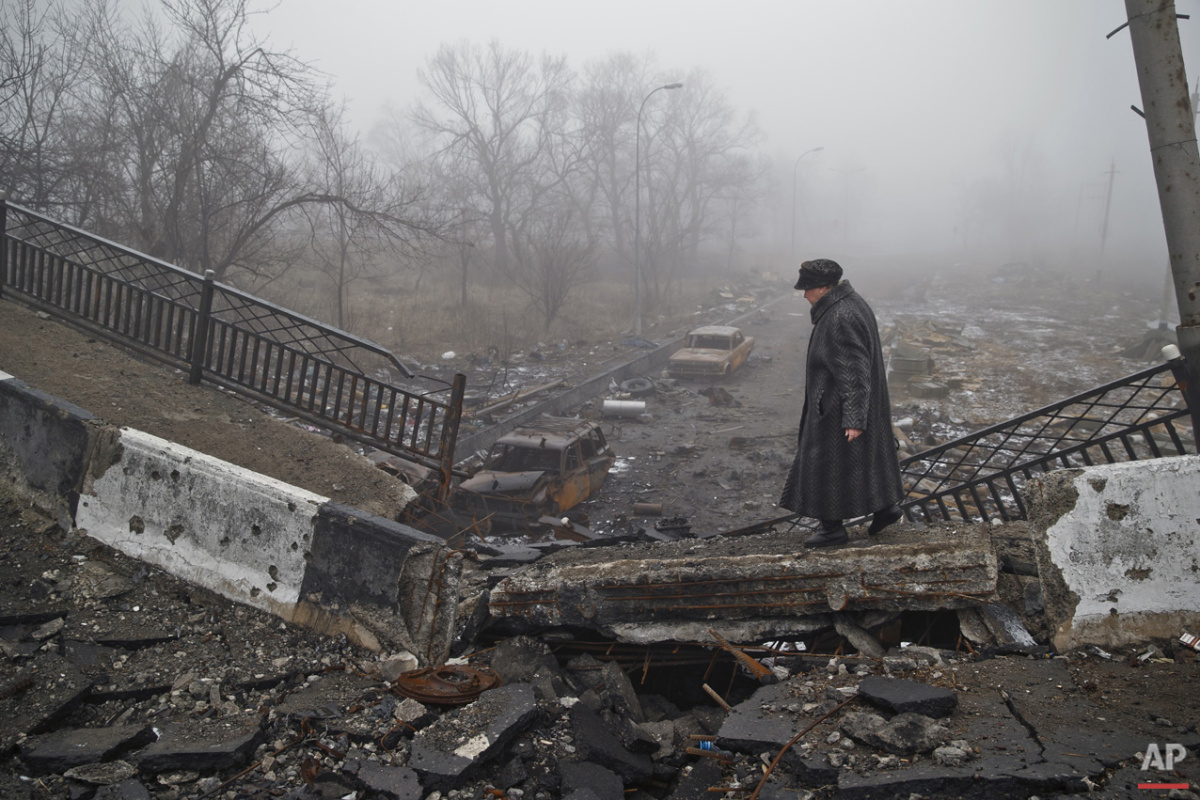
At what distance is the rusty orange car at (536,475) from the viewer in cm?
855

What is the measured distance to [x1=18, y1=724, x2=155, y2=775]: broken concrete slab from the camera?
2.66 m

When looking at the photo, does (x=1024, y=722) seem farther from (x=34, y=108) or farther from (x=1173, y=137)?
(x=34, y=108)

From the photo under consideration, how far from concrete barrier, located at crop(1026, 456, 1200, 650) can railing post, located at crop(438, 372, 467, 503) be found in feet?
13.7

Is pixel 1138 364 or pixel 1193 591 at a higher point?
pixel 1138 364

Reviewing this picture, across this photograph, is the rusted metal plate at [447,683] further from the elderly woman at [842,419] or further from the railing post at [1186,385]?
the railing post at [1186,385]

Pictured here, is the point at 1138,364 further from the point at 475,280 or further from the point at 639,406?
the point at 475,280

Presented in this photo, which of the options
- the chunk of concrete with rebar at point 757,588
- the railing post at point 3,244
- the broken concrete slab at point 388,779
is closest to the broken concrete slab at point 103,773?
the broken concrete slab at point 388,779

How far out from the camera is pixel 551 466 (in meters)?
→ 9.45

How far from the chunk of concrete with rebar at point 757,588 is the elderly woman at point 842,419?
242 mm

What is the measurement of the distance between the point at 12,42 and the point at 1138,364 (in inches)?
1010

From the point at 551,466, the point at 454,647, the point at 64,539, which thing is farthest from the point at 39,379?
the point at 551,466

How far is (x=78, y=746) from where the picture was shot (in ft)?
9.04

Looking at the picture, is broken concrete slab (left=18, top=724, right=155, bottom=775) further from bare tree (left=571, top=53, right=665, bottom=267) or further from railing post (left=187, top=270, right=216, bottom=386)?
bare tree (left=571, top=53, right=665, bottom=267)

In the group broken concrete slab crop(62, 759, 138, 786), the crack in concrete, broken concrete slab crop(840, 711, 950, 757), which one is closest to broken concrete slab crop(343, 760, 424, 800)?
broken concrete slab crop(62, 759, 138, 786)
